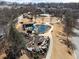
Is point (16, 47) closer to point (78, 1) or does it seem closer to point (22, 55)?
point (22, 55)

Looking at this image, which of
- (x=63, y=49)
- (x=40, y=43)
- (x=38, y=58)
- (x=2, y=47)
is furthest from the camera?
(x=63, y=49)

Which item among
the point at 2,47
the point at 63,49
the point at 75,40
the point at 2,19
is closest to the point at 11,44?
the point at 2,47

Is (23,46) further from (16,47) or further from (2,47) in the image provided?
(2,47)

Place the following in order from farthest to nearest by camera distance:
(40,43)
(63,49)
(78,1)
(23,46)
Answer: (78,1) → (63,49) → (40,43) → (23,46)

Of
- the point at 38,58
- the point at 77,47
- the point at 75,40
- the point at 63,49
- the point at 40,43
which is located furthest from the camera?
the point at 75,40

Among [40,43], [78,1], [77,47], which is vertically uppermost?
[40,43]

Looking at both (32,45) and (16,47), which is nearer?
(16,47)

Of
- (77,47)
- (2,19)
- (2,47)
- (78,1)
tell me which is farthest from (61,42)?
(78,1)

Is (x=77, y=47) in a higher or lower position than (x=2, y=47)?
lower

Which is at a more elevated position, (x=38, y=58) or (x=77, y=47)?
(x=38, y=58)
